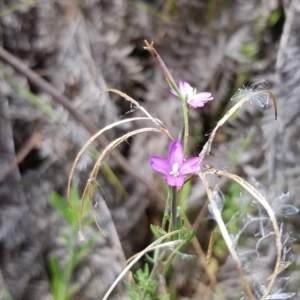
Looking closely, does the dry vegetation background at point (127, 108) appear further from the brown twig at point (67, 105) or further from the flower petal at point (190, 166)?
the flower petal at point (190, 166)

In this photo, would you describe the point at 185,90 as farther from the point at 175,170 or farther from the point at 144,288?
the point at 144,288

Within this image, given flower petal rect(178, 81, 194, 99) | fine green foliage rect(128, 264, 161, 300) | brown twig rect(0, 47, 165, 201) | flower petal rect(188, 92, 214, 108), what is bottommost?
fine green foliage rect(128, 264, 161, 300)

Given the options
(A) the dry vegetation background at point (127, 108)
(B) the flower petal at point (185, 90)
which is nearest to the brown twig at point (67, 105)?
(A) the dry vegetation background at point (127, 108)

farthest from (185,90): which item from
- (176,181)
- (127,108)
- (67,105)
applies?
(127,108)

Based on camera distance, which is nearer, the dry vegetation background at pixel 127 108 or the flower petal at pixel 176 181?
the flower petal at pixel 176 181

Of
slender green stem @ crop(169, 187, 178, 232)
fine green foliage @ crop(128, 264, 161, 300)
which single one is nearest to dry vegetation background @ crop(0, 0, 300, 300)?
fine green foliage @ crop(128, 264, 161, 300)

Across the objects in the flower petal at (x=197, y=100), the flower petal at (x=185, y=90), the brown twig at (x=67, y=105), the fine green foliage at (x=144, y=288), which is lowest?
the fine green foliage at (x=144, y=288)

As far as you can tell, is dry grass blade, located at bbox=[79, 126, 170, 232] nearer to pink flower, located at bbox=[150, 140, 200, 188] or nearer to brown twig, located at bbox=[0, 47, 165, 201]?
pink flower, located at bbox=[150, 140, 200, 188]

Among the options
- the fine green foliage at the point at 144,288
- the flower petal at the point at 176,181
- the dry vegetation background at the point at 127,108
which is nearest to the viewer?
the flower petal at the point at 176,181
